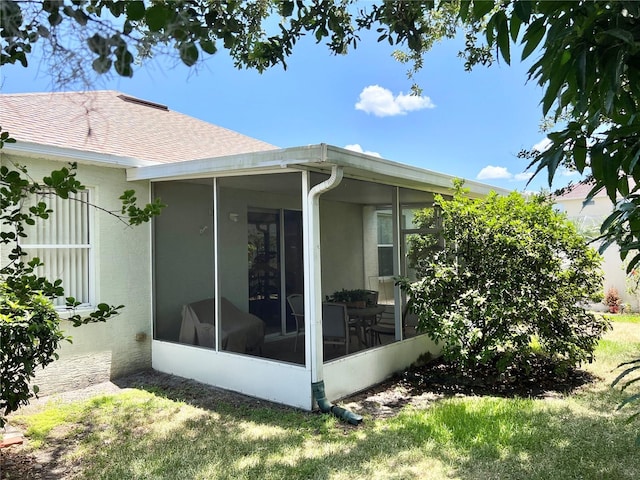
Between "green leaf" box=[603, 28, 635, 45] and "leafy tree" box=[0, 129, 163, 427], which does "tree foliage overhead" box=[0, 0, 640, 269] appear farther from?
"leafy tree" box=[0, 129, 163, 427]

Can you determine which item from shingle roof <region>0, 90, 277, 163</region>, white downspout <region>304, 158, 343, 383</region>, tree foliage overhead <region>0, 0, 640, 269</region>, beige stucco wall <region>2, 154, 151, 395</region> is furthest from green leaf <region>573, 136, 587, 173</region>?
beige stucco wall <region>2, 154, 151, 395</region>

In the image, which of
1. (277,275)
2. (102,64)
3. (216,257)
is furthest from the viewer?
(277,275)

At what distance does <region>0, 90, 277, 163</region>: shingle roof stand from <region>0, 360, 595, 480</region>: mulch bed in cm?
338

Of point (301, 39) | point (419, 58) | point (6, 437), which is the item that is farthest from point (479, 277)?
point (6, 437)

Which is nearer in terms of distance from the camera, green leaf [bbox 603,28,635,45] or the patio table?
green leaf [bbox 603,28,635,45]

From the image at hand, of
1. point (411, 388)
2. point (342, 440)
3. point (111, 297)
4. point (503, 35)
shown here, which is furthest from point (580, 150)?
point (111, 297)

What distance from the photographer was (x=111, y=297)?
256 inches

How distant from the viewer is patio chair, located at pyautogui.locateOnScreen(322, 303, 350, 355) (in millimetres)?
6859

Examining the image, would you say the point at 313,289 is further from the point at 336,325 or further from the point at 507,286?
the point at 507,286

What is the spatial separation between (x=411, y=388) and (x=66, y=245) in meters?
5.31

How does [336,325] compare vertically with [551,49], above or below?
below

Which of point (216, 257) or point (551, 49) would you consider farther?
point (216, 257)

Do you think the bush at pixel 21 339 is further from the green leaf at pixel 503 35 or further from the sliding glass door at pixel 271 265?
the sliding glass door at pixel 271 265

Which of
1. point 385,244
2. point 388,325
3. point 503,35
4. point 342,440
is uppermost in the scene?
point 503,35
